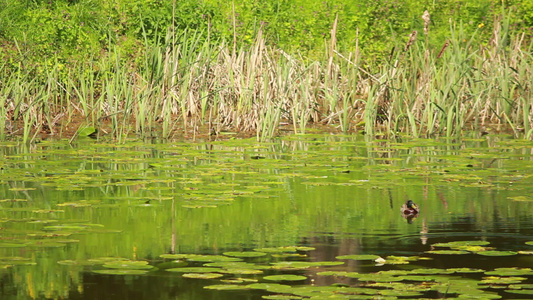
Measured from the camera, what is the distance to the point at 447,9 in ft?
53.9

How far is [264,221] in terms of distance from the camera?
652 centimetres

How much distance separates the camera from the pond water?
4812 mm

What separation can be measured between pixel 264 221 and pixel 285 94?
5.35 meters

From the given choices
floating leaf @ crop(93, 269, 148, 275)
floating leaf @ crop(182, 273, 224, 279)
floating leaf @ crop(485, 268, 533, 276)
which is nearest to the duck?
floating leaf @ crop(485, 268, 533, 276)

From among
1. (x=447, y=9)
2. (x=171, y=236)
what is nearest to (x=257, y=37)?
(x=447, y=9)

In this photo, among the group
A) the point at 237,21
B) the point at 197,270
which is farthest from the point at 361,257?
the point at 237,21

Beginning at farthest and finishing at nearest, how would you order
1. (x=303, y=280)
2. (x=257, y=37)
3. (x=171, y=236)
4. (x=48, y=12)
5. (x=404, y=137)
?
(x=48, y=12), (x=257, y=37), (x=404, y=137), (x=171, y=236), (x=303, y=280)

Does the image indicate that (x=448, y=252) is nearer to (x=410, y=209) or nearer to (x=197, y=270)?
(x=410, y=209)

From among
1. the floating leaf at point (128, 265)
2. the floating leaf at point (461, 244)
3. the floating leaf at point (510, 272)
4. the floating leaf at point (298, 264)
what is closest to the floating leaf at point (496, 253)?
the floating leaf at point (461, 244)

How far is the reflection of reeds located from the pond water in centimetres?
103

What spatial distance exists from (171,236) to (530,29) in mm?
10911

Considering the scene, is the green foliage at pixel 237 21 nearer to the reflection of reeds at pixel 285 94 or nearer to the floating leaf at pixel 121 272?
the reflection of reeds at pixel 285 94

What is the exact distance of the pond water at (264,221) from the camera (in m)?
4.81

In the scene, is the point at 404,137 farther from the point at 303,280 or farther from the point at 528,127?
the point at 303,280
